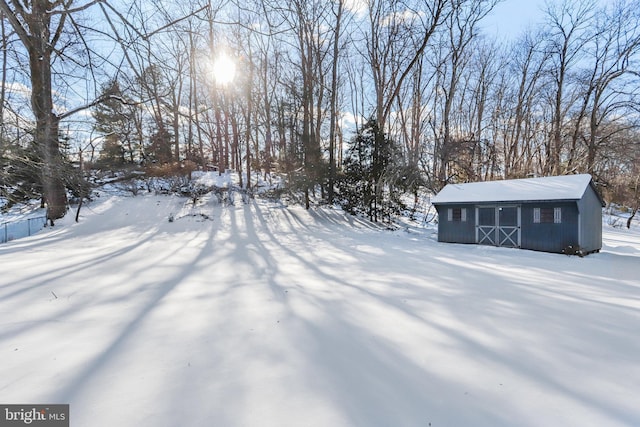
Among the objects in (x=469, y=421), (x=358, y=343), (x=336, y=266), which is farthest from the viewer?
(x=336, y=266)

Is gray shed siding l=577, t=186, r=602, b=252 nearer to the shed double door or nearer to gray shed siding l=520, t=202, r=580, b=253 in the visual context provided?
gray shed siding l=520, t=202, r=580, b=253

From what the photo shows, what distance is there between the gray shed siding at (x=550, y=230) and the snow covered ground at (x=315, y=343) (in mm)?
3421

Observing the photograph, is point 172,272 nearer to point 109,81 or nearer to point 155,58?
point 109,81

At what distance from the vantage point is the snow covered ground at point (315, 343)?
189cm

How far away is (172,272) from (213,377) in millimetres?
3754

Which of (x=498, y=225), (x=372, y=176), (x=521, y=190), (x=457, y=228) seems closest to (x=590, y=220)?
(x=521, y=190)

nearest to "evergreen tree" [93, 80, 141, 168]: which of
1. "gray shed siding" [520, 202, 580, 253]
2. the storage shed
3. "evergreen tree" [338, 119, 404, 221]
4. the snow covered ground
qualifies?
the snow covered ground

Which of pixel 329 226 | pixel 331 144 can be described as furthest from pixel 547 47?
pixel 329 226

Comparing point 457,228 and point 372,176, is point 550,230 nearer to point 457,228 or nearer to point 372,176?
point 457,228

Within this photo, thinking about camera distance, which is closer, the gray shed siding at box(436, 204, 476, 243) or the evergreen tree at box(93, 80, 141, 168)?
the evergreen tree at box(93, 80, 141, 168)

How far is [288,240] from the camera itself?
408 inches

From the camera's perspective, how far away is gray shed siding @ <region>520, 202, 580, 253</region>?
364 inches

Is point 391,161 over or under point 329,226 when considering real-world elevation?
over

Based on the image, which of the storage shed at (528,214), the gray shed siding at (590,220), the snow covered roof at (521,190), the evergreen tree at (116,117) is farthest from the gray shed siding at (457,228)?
the evergreen tree at (116,117)
